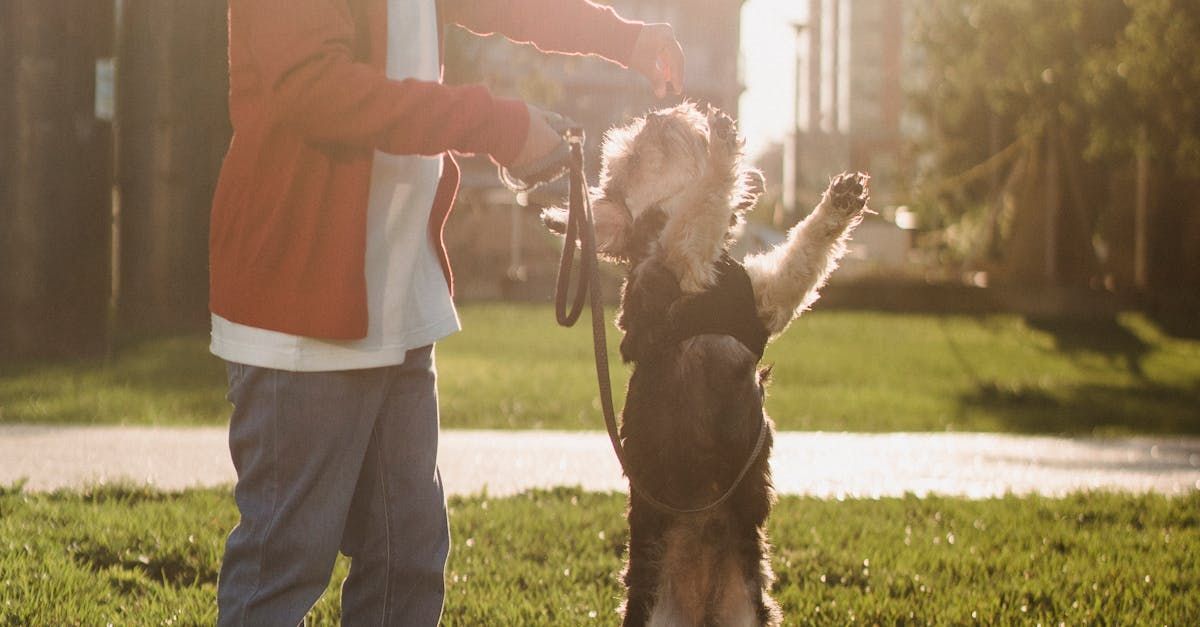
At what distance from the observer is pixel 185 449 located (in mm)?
7371

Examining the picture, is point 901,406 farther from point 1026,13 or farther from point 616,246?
point 1026,13

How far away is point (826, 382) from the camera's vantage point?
13.0 meters

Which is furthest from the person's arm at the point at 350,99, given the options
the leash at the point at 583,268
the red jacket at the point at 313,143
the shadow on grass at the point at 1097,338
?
the shadow on grass at the point at 1097,338

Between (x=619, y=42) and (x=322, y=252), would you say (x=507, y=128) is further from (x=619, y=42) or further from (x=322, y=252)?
(x=619, y=42)

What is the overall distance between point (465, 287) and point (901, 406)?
2002 cm

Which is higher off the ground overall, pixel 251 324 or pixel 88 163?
pixel 88 163

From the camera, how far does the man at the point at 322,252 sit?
2482 mm

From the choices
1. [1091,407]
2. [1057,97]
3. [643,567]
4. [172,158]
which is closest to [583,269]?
[643,567]

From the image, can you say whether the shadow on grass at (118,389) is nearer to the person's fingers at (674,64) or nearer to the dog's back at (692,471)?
the dog's back at (692,471)

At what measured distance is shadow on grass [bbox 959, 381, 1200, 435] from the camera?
1040cm

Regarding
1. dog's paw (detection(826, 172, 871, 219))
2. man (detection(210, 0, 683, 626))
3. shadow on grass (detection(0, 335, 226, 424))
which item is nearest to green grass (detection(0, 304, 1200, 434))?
shadow on grass (detection(0, 335, 226, 424))

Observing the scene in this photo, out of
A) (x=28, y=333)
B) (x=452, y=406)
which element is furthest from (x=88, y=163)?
(x=452, y=406)

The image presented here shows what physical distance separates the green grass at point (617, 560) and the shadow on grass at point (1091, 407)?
4034 mm

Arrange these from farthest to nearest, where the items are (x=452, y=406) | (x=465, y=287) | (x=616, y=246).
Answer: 1. (x=465, y=287)
2. (x=452, y=406)
3. (x=616, y=246)
